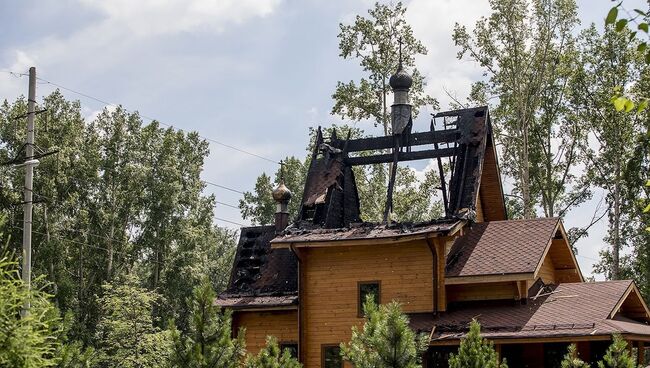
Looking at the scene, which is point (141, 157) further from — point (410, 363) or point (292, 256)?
point (410, 363)

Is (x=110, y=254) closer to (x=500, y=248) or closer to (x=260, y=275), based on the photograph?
(x=260, y=275)

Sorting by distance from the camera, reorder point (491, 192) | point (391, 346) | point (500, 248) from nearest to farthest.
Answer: point (391, 346)
point (500, 248)
point (491, 192)

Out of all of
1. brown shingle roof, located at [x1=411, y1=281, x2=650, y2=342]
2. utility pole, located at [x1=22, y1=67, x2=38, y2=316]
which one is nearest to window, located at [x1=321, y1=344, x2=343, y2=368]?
brown shingle roof, located at [x1=411, y1=281, x2=650, y2=342]

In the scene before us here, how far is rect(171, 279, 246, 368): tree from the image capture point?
15805mm

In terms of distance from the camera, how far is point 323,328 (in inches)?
902

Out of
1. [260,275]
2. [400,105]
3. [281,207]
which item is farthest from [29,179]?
[400,105]

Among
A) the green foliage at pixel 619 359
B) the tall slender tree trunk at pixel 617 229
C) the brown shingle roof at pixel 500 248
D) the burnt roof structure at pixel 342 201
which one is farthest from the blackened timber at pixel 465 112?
the tall slender tree trunk at pixel 617 229

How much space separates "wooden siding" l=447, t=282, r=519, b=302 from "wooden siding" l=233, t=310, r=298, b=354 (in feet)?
13.6

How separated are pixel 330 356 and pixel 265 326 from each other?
2.45m

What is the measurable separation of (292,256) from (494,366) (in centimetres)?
1049

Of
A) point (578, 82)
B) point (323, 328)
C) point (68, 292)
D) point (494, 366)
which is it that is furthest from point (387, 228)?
point (68, 292)

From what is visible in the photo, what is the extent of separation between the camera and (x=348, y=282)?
2277 cm

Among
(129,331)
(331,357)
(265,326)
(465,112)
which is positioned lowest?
(331,357)

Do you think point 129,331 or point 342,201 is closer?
point 342,201
